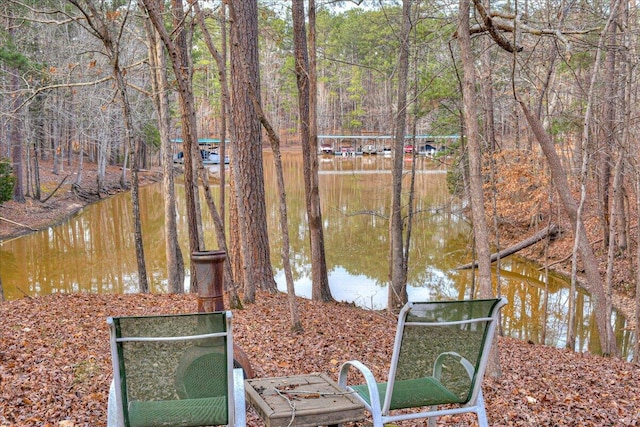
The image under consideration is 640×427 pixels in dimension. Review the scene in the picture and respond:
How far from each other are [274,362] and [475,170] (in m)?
2.43

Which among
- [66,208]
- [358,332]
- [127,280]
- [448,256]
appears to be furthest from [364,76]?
[358,332]

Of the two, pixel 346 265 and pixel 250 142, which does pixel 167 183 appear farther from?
pixel 346 265

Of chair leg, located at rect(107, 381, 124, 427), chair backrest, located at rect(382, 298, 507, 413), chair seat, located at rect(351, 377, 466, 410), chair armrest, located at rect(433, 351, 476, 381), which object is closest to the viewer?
chair leg, located at rect(107, 381, 124, 427)

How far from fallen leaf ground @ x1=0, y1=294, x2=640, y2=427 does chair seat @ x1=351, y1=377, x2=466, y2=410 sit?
115cm

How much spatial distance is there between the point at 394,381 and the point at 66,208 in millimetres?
25143

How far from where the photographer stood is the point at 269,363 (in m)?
5.13

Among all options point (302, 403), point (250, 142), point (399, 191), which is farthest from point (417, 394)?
point (399, 191)

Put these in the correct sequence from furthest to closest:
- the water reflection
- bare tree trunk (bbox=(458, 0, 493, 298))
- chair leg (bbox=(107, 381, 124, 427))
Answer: the water reflection < bare tree trunk (bbox=(458, 0, 493, 298)) < chair leg (bbox=(107, 381, 124, 427))

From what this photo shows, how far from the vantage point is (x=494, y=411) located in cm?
433

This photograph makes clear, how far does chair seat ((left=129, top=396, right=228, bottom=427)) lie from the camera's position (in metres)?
2.52

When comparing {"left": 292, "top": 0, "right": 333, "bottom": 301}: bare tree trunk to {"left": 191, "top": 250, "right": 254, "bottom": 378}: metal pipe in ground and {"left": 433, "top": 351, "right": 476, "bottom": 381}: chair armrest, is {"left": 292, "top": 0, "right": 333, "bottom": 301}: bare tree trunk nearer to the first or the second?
→ {"left": 191, "top": 250, "right": 254, "bottom": 378}: metal pipe in ground

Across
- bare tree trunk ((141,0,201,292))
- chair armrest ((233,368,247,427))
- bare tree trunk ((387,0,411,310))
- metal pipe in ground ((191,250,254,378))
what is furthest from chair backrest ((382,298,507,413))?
bare tree trunk ((387,0,411,310))

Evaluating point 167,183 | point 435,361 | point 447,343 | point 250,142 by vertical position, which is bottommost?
point 435,361

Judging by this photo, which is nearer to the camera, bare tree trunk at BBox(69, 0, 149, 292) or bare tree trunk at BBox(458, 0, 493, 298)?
bare tree trunk at BBox(458, 0, 493, 298)
